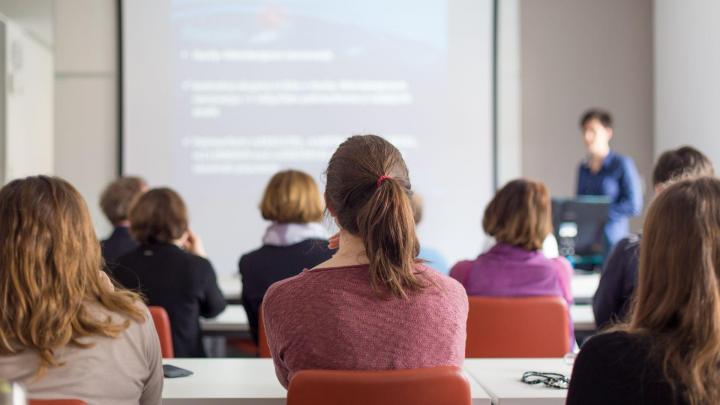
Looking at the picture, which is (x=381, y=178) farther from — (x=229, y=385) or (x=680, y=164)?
(x=680, y=164)

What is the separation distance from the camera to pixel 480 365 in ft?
7.72

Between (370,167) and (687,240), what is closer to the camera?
(687,240)

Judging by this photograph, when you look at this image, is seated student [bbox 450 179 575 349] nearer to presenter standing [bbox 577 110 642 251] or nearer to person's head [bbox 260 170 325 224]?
person's head [bbox 260 170 325 224]

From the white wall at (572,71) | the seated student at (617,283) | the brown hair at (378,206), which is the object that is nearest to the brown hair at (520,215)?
the seated student at (617,283)

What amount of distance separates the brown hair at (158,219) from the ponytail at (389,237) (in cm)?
164

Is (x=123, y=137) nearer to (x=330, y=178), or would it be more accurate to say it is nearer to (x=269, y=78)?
(x=269, y=78)

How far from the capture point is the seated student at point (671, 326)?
1.31 meters

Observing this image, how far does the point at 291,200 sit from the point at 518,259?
0.90m

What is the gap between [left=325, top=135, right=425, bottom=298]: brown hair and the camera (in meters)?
1.76

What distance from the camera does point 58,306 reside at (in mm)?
1633

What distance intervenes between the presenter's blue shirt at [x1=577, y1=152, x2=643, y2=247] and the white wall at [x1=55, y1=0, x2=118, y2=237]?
3438 millimetres

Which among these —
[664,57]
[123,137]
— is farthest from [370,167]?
[664,57]

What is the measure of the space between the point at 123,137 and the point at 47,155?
61cm

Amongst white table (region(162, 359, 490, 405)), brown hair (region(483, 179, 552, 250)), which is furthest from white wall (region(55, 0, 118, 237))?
white table (region(162, 359, 490, 405))
